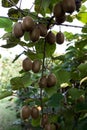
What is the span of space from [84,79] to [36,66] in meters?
0.53

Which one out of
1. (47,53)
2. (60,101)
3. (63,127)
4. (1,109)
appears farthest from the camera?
(1,109)

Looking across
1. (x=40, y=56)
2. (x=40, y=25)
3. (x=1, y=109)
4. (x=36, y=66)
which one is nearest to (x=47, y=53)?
(x=40, y=56)

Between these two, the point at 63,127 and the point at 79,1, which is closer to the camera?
the point at 79,1

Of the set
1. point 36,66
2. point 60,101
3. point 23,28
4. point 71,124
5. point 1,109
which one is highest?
point 23,28

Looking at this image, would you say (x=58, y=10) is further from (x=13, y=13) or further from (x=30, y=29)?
(x=13, y=13)

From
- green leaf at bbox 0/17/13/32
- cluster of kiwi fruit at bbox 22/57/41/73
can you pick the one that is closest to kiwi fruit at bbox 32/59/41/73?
cluster of kiwi fruit at bbox 22/57/41/73

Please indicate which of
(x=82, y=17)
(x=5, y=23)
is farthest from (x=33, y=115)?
(x=82, y=17)

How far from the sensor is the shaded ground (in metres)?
5.26

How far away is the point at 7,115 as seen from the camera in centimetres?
547

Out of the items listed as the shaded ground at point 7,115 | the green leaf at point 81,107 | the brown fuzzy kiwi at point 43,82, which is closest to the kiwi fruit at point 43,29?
the brown fuzzy kiwi at point 43,82

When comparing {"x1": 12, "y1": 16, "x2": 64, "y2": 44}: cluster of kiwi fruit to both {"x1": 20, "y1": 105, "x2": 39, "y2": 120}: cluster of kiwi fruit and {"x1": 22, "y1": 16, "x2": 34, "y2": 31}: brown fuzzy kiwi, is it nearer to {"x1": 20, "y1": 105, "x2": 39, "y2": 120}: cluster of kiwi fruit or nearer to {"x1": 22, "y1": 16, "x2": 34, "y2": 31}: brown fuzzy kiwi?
{"x1": 22, "y1": 16, "x2": 34, "y2": 31}: brown fuzzy kiwi

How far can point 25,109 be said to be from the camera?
1535 mm

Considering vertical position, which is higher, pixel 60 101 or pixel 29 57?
pixel 29 57

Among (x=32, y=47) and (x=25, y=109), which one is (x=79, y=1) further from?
(x=25, y=109)
